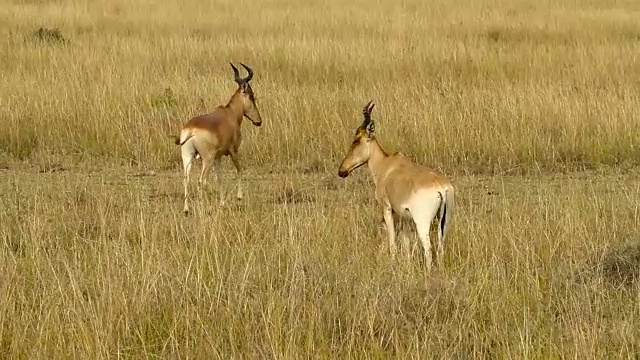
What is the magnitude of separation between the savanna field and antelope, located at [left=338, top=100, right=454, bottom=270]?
0.18 metres

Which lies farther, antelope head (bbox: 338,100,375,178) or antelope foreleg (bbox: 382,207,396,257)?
antelope head (bbox: 338,100,375,178)

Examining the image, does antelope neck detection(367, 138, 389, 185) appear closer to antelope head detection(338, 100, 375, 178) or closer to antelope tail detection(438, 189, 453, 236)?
antelope head detection(338, 100, 375, 178)

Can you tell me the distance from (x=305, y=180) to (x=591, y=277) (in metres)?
3.95

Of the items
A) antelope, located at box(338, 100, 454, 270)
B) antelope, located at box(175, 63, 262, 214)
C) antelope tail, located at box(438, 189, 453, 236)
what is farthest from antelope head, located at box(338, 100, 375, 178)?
antelope, located at box(175, 63, 262, 214)

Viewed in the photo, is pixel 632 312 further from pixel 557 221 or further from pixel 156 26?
pixel 156 26

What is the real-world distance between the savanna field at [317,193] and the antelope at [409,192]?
0.60 ft

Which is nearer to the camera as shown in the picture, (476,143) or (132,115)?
(476,143)

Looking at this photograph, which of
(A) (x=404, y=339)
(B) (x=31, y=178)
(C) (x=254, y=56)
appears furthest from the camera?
(C) (x=254, y=56)

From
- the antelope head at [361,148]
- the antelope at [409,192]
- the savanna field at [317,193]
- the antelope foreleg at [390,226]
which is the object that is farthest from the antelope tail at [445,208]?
the antelope head at [361,148]

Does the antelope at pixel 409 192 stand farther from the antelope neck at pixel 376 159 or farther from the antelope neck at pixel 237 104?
the antelope neck at pixel 237 104

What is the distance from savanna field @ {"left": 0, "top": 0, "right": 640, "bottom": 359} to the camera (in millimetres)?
4297

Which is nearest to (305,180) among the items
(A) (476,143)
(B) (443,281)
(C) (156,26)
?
(A) (476,143)

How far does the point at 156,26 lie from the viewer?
1827cm

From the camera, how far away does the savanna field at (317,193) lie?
14.1 ft
